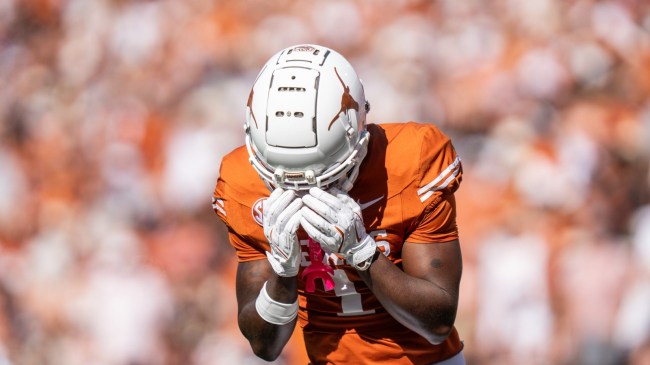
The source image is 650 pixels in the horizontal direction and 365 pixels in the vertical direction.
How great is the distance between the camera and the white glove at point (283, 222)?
190 cm

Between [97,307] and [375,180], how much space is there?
234cm

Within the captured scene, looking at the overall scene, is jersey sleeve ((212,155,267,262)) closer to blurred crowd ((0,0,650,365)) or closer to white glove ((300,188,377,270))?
white glove ((300,188,377,270))

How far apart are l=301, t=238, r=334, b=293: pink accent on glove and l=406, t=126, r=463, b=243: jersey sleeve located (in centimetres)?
20

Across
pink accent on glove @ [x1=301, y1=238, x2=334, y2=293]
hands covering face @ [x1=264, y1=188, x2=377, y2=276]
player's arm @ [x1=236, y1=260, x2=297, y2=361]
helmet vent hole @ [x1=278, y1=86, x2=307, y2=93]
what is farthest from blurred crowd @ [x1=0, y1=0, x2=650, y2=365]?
helmet vent hole @ [x1=278, y1=86, x2=307, y2=93]

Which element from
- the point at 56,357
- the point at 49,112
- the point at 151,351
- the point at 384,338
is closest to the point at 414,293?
the point at 384,338

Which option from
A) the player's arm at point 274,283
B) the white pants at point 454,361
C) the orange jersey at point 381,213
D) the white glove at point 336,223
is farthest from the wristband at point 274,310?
the white pants at point 454,361

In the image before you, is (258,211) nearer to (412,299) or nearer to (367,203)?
(367,203)

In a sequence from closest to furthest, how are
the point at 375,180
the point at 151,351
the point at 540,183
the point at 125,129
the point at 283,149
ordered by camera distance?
the point at 283,149, the point at 375,180, the point at 540,183, the point at 151,351, the point at 125,129

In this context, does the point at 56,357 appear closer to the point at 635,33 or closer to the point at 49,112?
the point at 49,112

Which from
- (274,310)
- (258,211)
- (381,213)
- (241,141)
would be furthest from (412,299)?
(241,141)

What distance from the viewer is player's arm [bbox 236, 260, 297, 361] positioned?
2.09m

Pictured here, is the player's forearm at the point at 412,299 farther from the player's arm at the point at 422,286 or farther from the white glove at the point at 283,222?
the white glove at the point at 283,222

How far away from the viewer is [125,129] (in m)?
4.34

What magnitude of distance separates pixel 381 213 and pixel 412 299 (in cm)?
22
